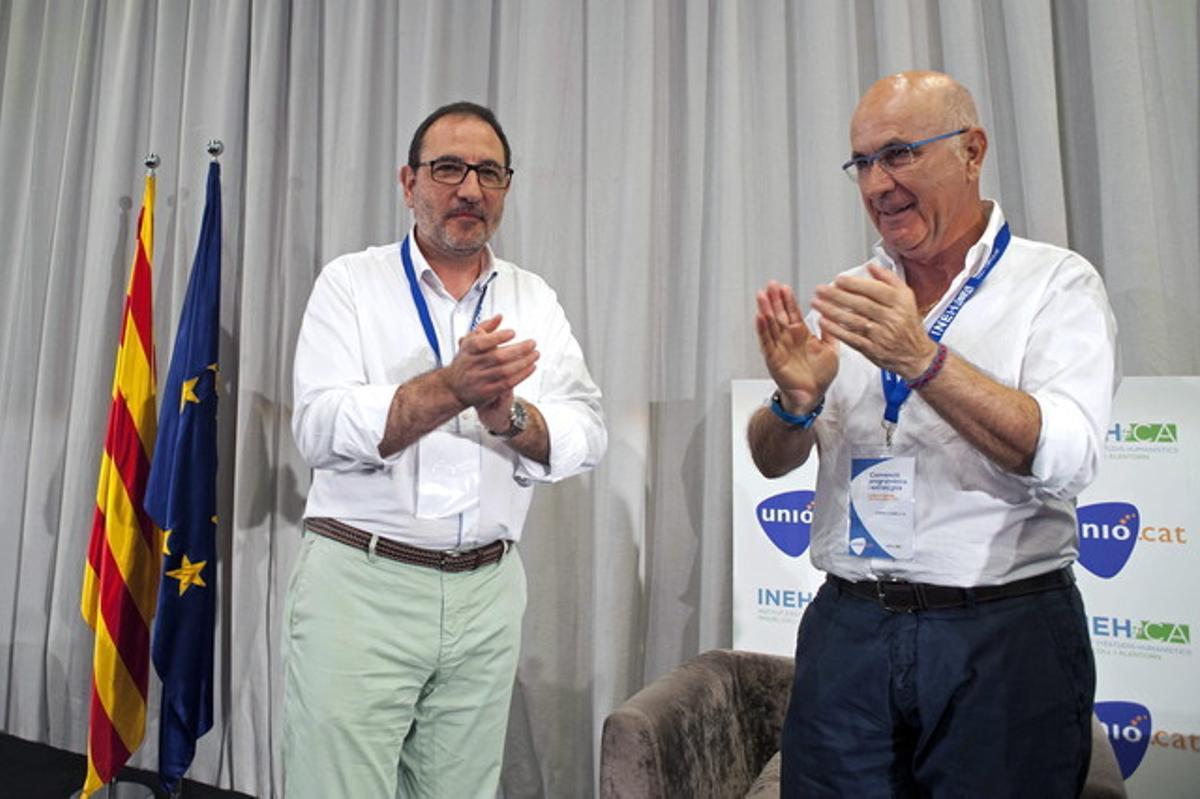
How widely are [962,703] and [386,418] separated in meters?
1.02

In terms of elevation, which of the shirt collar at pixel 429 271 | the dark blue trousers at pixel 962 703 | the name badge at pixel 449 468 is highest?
the shirt collar at pixel 429 271

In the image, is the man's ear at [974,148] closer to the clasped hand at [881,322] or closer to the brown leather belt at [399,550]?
the clasped hand at [881,322]

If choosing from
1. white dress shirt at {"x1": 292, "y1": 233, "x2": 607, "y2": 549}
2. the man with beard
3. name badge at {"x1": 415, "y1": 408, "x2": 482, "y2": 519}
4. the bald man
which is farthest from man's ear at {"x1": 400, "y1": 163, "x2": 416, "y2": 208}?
the bald man

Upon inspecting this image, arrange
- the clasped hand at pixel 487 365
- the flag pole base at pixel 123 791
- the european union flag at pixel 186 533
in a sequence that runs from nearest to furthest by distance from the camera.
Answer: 1. the clasped hand at pixel 487 365
2. the european union flag at pixel 186 533
3. the flag pole base at pixel 123 791

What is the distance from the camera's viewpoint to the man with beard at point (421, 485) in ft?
5.00

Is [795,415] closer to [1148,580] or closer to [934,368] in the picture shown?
[934,368]

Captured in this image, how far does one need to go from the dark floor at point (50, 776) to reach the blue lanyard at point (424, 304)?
2.15 meters

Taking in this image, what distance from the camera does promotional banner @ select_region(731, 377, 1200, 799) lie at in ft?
5.80

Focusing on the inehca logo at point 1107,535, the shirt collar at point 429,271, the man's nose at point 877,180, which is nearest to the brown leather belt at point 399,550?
the shirt collar at point 429,271

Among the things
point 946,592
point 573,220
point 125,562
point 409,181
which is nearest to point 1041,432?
point 946,592

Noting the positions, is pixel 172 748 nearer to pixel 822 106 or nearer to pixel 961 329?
pixel 961 329

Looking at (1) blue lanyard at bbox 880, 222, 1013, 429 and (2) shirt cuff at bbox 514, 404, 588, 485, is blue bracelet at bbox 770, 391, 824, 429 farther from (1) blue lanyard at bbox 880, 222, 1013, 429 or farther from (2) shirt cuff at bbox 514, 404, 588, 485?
(2) shirt cuff at bbox 514, 404, 588, 485

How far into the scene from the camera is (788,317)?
4.17 ft

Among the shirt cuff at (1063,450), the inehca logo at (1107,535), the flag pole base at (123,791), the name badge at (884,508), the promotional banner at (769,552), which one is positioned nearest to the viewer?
the shirt cuff at (1063,450)
